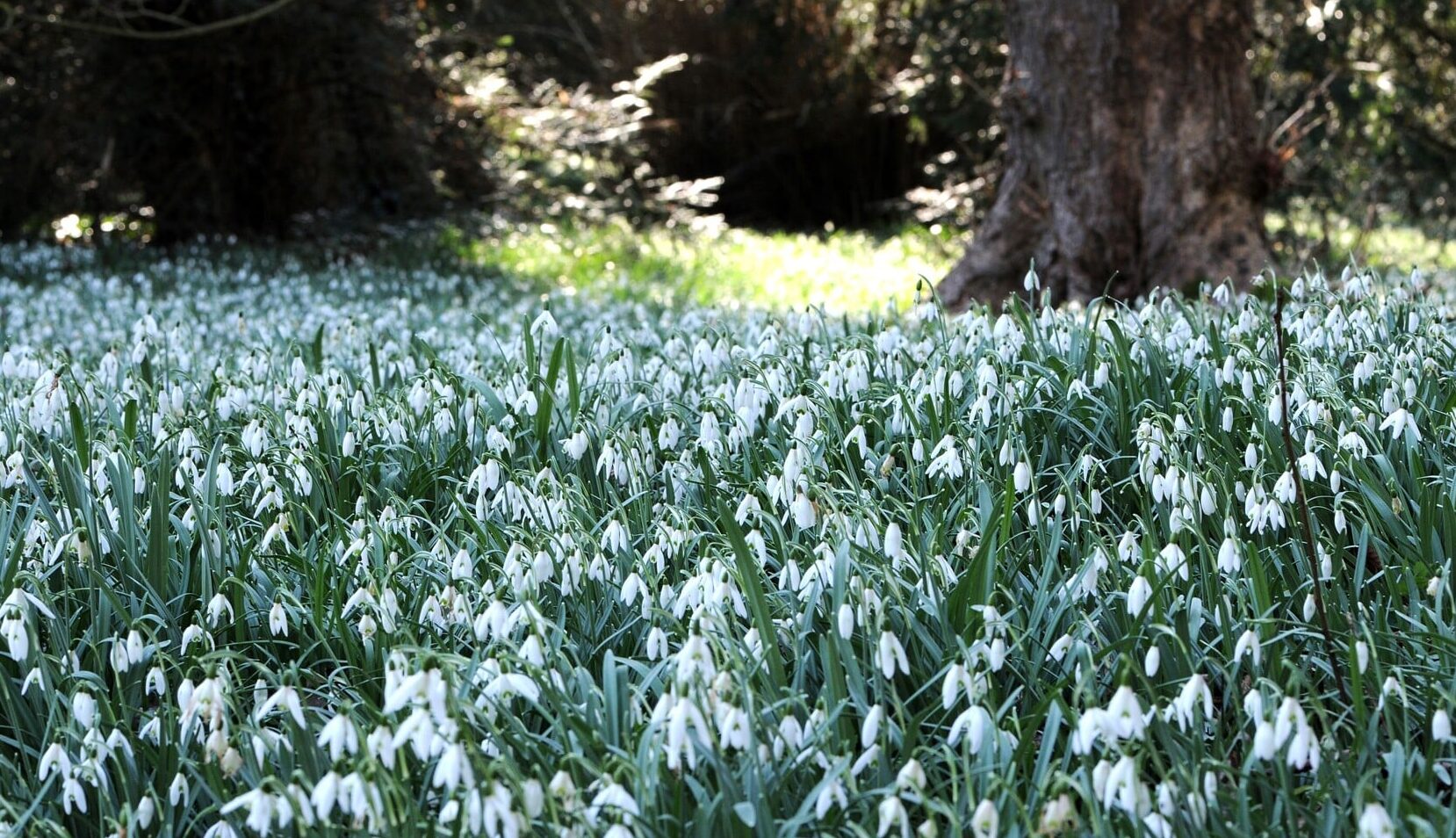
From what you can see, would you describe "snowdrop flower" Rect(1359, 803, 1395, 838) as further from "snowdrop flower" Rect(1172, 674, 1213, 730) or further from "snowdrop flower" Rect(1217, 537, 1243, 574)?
"snowdrop flower" Rect(1217, 537, 1243, 574)

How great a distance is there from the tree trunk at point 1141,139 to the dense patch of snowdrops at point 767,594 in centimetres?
301

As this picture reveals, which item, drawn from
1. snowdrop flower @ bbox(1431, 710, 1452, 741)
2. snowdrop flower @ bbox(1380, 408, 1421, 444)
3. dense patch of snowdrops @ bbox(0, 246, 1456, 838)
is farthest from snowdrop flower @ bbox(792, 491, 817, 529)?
snowdrop flower @ bbox(1380, 408, 1421, 444)

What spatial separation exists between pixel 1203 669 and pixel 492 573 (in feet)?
3.89

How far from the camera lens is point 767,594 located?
87.1 inches

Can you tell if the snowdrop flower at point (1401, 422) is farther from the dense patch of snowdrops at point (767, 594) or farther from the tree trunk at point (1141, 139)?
the tree trunk at point (1141, 139)

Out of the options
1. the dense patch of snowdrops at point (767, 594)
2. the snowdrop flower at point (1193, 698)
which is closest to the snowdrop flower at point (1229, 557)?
the dense patch of snowdrops at point (767, 594)

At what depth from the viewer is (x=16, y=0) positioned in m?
10.2

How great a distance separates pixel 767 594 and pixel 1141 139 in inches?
207

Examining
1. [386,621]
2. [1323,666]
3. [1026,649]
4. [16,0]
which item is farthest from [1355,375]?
[16,0]

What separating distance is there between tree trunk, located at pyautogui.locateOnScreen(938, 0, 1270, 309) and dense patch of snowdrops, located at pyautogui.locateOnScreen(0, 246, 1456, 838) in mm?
3007

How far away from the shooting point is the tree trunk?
6.67m

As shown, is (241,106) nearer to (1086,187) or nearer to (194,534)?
(1086,187)

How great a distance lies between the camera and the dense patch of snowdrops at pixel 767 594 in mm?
1662

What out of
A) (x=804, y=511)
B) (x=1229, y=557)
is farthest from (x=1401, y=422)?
(x=804, y=511)
